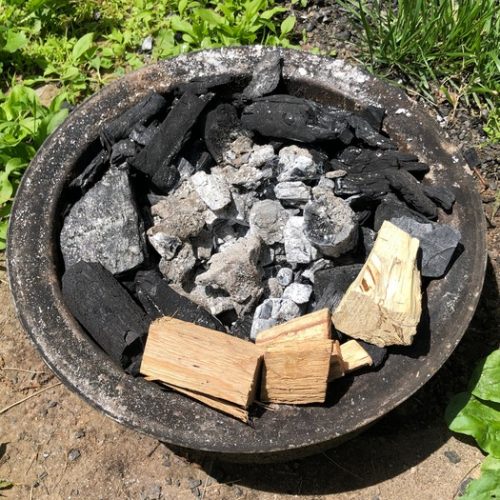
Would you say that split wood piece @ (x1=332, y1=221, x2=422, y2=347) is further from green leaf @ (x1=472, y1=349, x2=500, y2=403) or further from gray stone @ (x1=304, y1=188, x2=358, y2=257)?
green leaf @ (x1=472, y1=349, x2=500, y2=403)

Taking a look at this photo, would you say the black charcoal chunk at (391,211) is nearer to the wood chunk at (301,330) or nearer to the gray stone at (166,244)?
the wood chunk at (301,330)

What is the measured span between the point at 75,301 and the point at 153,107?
2.85ft

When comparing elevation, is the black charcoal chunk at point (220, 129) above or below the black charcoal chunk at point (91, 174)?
above

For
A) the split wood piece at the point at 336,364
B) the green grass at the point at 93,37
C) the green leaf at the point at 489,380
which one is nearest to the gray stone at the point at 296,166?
the split wood piece at the point at 336,364

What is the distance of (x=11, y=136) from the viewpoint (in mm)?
3424

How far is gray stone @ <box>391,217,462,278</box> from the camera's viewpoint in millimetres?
2330

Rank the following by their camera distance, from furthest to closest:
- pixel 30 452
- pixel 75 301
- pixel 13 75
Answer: pixel 13 75 → pixel 30 452 → pixel 75 301

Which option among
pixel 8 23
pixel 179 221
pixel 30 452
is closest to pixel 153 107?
pixel 179 221

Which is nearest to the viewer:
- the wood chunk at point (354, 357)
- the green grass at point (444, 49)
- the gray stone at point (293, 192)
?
the wood chunk at point (354, 357)

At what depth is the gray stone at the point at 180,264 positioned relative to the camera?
8.30ft

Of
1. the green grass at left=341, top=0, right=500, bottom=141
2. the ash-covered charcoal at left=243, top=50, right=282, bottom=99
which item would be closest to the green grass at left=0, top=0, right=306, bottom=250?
the green grass at left=341, top=0, right=500, bottom=141

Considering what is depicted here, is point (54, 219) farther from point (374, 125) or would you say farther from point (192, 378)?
point (374, 125)

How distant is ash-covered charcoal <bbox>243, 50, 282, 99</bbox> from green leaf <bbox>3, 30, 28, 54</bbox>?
1.87 m

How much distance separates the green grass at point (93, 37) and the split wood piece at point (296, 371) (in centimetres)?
200
